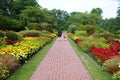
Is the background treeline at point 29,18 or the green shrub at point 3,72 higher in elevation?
the background treeline at point 29,18

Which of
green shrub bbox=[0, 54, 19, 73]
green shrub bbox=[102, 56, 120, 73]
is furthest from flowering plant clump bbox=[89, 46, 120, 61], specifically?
green shrub bbox=[0, 54, 19, 73]

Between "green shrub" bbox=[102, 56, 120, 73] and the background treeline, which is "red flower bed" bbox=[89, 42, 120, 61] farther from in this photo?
the background treeline

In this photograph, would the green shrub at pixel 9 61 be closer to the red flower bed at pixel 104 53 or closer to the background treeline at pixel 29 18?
the red flower bed at pixel 104 53

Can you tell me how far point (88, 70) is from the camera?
13750mm

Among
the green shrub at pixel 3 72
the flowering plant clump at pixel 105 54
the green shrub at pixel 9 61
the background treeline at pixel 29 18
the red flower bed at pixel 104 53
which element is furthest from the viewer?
Result: the background treeline at pixel 29 18

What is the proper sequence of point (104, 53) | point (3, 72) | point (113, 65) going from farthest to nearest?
point (104, 53) < point (113, 65) < point (3, 72)

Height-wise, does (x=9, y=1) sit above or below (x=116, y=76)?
above

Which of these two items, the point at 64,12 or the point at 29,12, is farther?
the point at 64,12

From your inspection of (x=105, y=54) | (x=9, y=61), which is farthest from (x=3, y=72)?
(x=105, y=54)

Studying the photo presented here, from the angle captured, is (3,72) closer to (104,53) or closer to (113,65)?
(113,65)

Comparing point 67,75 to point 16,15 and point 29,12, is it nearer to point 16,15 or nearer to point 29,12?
point 29,12

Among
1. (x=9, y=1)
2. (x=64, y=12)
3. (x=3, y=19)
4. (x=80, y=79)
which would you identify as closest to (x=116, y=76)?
(x=80, y=79)

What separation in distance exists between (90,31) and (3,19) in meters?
15.8

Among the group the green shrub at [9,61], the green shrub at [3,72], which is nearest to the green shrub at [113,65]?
the green shrub at [9,61]
